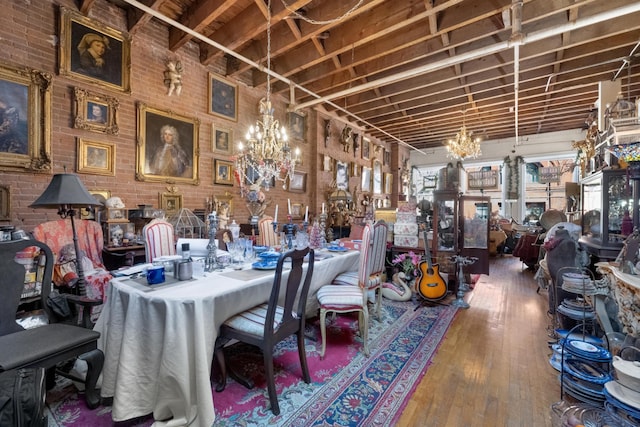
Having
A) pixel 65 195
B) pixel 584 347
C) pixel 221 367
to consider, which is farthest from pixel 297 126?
pixel 584 347

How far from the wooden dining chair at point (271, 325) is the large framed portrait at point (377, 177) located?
7963 mm

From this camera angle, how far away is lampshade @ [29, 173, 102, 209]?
87.2 inches

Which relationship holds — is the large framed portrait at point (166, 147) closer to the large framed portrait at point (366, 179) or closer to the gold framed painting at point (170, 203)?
the gold framed painting at point (170, 203)

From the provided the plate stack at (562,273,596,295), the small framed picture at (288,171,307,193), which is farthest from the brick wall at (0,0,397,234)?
the plate stack at (562,273,596,295)

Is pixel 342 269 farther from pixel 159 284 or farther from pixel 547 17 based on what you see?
Answer: pixel 547 17

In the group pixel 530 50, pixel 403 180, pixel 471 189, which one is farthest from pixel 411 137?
pixel 530 50

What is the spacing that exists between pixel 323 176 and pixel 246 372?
566 cm

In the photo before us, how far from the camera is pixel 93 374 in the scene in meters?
1.84

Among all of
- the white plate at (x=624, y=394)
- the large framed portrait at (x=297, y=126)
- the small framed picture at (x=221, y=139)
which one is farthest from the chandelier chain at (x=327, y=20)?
the white plate at (x=624, y=394)

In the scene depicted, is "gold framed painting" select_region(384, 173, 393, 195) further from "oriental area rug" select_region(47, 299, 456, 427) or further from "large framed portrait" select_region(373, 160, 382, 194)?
"oriental area rug" select_region(47, 299, 456, 427)

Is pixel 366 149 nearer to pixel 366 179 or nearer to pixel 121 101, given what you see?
pixel 366 179

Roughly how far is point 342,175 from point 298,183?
73.0 inches

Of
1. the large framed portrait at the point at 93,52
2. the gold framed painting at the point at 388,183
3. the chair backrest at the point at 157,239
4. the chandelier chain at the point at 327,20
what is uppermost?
the chandelier chain at the point at 327,20

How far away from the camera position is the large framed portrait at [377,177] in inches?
386
